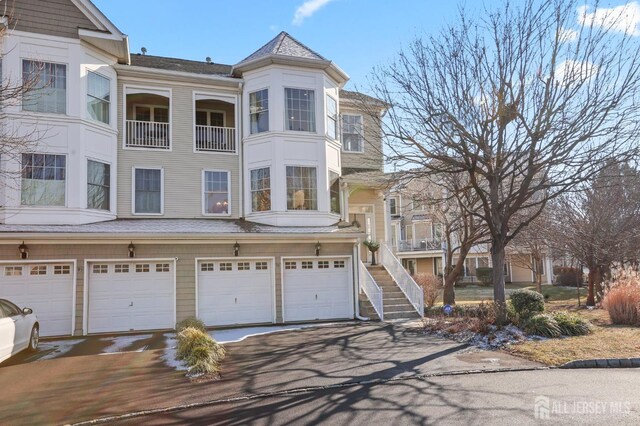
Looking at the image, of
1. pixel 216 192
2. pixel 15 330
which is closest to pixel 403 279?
pixel 216 192

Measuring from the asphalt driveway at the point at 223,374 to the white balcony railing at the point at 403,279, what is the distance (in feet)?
13.7

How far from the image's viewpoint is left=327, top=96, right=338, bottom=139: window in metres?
18.1

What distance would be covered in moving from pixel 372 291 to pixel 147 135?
995 centimetres

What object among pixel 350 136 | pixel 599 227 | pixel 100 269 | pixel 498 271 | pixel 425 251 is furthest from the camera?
pixel 425 251

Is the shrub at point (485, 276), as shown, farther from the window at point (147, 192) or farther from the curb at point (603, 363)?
the curb at point (603, 363)

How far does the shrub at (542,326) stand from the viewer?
11.7 meters

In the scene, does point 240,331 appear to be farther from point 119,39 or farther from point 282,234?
point 119,39

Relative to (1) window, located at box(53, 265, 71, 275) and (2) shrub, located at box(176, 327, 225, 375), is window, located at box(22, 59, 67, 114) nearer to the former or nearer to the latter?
(1) window, located at box(53, 265, 71, 275)

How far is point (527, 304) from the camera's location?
12.9m

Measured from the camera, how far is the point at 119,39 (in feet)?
50.7

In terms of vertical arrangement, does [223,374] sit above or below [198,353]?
below

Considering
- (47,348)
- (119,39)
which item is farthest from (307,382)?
(119,39)

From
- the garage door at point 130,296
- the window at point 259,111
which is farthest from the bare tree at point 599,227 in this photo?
the garage door at point 130,296

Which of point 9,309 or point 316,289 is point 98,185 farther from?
point 316,289
